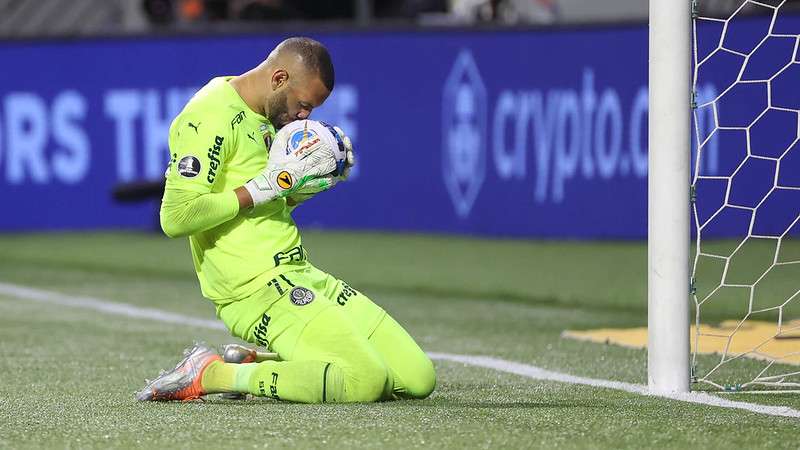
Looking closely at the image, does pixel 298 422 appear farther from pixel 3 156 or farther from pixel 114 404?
pixel 3 156

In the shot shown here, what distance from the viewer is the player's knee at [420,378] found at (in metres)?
5.61

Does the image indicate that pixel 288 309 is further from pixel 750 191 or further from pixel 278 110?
pixel 750 191

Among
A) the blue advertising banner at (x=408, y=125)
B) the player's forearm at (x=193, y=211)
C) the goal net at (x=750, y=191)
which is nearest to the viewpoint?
the player's forearm at (x=193, y=211)

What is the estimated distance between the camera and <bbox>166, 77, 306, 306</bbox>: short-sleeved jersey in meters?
5.48

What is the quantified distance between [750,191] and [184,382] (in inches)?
304

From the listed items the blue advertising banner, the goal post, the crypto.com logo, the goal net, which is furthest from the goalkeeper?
the crypto.com logo

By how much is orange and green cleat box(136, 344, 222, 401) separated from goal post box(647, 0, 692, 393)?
164cm

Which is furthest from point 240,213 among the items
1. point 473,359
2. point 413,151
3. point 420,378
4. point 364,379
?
point 413,151

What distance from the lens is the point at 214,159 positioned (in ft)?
18.0

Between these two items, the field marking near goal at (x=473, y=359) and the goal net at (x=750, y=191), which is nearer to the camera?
the field marking near goal at (x=473, y=359)

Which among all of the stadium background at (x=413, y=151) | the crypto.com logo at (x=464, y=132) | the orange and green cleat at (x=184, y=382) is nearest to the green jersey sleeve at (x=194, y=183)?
the orange and green cleat at (x=184, y=382)

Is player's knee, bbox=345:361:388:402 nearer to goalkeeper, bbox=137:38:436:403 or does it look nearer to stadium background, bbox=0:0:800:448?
goalkeeper, bbox=137:38:436:403

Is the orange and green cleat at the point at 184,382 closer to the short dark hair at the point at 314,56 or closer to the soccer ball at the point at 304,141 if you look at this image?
the soccer ball at the point at 304,141

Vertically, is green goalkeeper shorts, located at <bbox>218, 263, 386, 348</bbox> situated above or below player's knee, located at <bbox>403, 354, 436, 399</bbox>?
above
